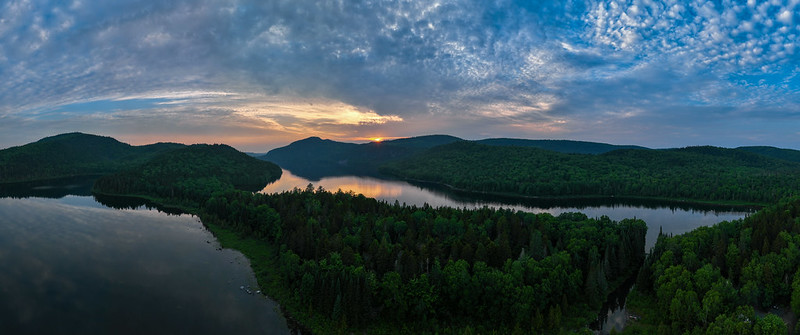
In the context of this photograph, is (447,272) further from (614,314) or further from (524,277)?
(614,314)

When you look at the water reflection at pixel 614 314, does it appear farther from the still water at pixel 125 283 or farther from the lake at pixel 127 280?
the still water at pixel 125 283

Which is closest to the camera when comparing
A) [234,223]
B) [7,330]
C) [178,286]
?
[7,330]

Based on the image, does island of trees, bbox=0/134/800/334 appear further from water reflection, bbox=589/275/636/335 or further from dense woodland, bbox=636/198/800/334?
water reflection, bbox=589/275/636/335

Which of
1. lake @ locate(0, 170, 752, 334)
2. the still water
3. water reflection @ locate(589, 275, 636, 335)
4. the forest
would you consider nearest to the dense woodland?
water reflection @ locate(589, 275, 636, 335)

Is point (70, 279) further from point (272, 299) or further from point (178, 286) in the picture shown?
point (272, 299)

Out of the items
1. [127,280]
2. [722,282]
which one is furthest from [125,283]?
[722,282]

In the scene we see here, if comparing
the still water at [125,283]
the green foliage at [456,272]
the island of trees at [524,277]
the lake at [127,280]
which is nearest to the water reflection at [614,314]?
the lake at [127,280]

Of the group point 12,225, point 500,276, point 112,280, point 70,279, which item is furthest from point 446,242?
point 12,225
